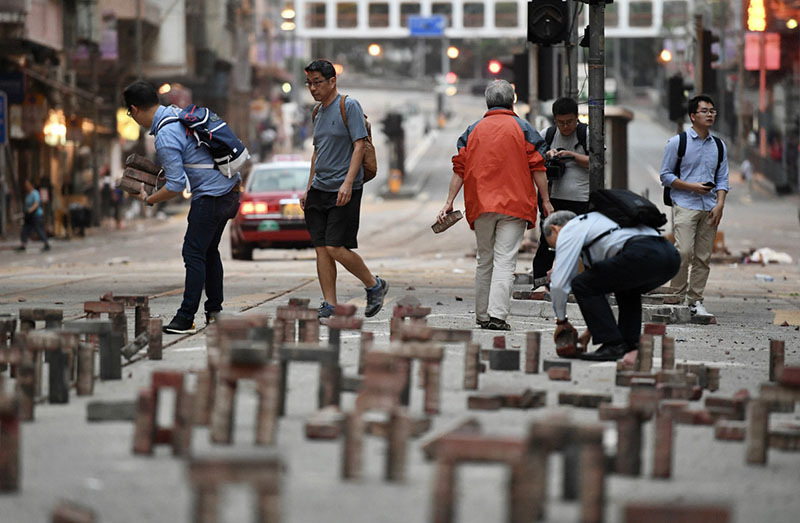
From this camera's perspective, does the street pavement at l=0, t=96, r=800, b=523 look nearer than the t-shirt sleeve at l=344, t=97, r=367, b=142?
→ Yes

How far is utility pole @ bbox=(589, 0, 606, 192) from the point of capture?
11812mm

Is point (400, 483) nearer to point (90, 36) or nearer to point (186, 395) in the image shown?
point (186, 395)

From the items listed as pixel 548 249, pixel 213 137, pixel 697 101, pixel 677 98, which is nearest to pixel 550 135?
pixel 548 249

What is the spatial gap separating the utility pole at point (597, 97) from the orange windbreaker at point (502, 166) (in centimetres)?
123

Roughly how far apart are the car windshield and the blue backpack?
1307 centimetres

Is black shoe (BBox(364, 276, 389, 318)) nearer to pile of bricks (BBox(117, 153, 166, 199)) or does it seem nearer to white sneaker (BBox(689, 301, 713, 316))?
pile of bricks (BBox(117, 153, 166, 199))

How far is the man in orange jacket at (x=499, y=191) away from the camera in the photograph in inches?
409

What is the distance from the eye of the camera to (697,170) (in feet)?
39.4

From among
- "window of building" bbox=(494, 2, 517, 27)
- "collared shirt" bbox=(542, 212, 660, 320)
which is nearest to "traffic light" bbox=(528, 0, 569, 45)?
"collared shirt" bbox=(542, 212, 660, 320)

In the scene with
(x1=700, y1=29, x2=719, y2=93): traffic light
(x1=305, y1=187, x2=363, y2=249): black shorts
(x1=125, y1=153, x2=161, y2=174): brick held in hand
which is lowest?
(x1=305, y1=187, x2=363, y2=249): black shorts

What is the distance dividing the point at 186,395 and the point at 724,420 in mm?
2216

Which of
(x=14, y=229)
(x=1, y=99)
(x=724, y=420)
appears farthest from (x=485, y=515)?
(x=14, y=229)

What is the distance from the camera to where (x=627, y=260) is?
28.2ft

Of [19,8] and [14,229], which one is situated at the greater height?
[19,8]
